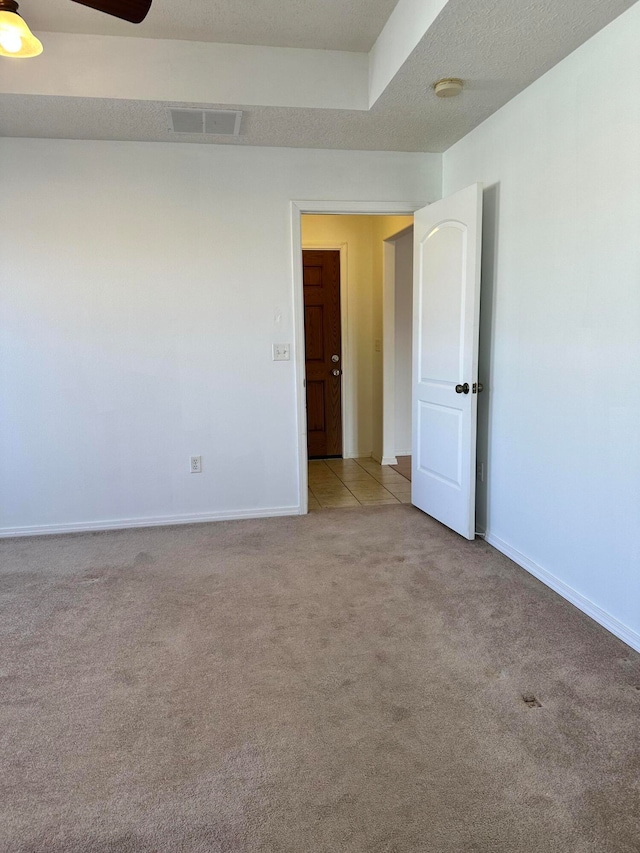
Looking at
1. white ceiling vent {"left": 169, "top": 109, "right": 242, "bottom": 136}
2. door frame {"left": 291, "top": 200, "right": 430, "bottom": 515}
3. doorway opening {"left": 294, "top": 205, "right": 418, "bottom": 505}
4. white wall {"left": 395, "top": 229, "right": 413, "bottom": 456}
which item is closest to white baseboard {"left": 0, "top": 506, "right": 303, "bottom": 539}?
door frame {"left": 291, "top": 200, "right": 430, "bottom": 515}

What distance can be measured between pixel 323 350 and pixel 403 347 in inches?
31.5

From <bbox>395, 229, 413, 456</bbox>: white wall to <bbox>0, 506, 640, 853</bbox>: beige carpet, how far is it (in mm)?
2612

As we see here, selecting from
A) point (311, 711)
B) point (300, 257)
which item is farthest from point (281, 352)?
point (311, 711)

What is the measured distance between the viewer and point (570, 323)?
2508 millimetres

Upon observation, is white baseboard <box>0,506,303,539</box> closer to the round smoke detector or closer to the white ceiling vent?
the white ceiling vent

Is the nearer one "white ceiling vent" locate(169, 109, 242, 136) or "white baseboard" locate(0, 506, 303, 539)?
"white ceiling vent" locate(169, 109, 242, 136)

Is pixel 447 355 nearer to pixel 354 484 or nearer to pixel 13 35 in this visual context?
pixel 354 484

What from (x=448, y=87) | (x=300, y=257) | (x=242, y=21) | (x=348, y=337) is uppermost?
(x=242, y=21)

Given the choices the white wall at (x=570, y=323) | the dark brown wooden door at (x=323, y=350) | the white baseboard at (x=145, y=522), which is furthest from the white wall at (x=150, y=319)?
the dark brown wooden door at (x=323, y=350)

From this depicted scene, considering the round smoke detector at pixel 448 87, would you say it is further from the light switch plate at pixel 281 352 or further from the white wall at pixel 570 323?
the light switch plate at pixel 281 352

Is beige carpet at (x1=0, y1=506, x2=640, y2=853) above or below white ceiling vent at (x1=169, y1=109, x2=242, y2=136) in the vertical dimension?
A: below

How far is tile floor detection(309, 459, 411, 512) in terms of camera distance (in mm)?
4215

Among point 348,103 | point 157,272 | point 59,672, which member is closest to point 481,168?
point 348,103

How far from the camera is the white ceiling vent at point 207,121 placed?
2.93m
